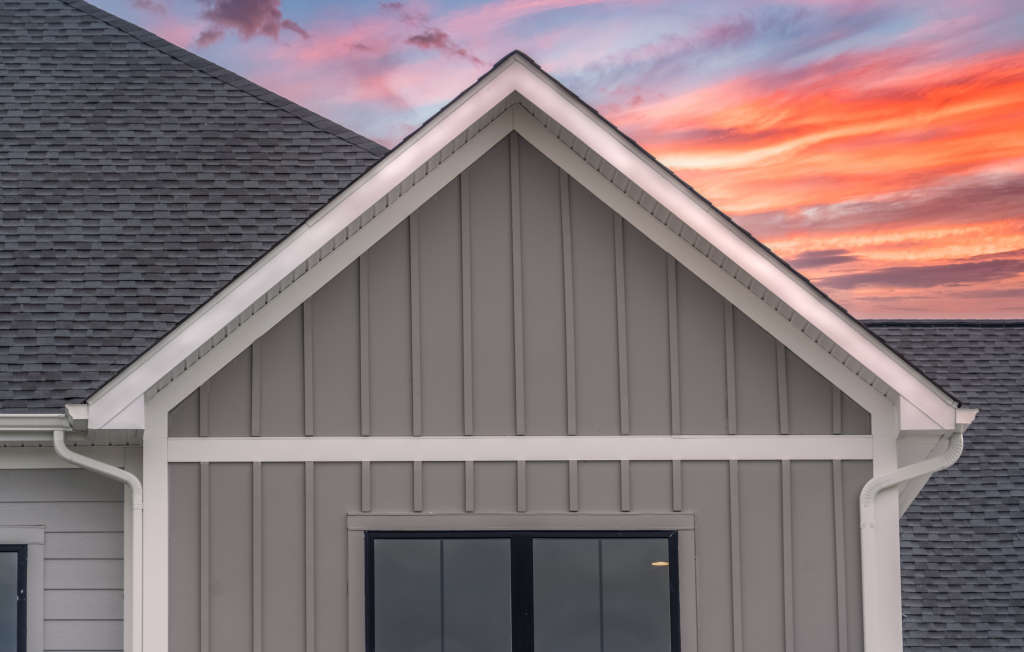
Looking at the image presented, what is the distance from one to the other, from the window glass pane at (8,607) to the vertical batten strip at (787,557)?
5.16 m

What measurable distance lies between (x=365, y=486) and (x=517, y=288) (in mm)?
1571

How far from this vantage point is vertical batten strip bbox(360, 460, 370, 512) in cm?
432

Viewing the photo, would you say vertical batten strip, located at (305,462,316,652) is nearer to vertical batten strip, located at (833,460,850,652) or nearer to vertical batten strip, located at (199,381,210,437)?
vertical batten strip, located at (199,381,210,437)

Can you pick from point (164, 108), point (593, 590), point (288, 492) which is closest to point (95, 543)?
point (288, 492)

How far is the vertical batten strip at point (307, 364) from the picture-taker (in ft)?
14.2

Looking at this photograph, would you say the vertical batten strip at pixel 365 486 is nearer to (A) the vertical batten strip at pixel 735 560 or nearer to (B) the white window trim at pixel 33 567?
(A) the vertical batten strip at pixel 735 560

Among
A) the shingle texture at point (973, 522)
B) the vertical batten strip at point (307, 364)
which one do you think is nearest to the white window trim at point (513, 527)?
the vertical batten strip at point (307, 364)

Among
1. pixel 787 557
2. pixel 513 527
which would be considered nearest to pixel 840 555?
pixel 787 557

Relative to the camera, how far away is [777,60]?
1305 cm

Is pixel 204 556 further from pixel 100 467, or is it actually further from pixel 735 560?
pixel 735 560

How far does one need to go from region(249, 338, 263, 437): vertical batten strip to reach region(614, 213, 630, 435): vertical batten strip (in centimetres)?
227

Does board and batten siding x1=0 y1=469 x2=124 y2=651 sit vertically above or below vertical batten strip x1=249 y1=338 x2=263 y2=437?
below

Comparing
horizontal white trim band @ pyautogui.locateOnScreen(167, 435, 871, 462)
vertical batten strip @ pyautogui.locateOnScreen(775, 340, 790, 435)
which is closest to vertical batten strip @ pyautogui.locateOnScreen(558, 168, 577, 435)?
horizontal white trim band @ pyautogui.locateOnScreen(167, 435, 871, 462)

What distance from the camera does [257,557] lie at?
429 centimetres
